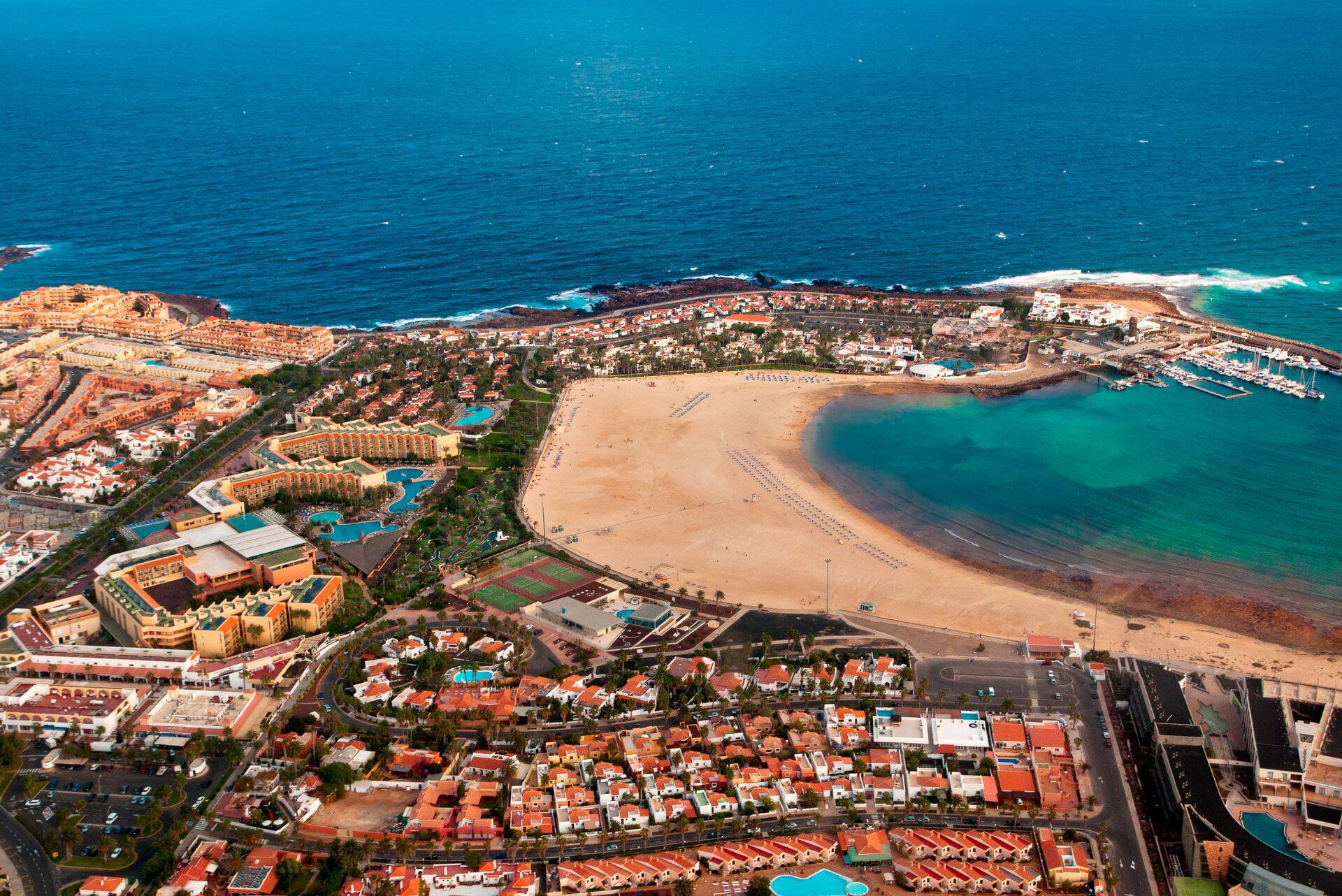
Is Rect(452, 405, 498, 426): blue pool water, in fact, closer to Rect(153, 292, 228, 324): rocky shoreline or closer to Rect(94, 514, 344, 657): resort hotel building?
Rect(94, 514, 344, 657): resort hotel building

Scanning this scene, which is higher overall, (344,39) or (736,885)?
(344,39)

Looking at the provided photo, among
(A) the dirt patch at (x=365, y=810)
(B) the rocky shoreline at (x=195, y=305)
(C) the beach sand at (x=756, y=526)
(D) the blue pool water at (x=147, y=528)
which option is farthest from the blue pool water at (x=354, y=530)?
(B) the rocky shoreline at (x=195, y=305)

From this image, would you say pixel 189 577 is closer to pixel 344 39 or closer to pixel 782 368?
pixel 782 368

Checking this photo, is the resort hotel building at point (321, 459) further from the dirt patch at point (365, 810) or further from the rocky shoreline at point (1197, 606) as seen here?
the rocky shoreline at point (1197, 606)

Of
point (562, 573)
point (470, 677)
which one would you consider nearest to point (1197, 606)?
point (562, 573)

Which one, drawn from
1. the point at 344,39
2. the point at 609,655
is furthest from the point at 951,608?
the point at 344,39

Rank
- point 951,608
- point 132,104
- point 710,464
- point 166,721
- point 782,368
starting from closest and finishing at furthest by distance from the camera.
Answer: point 166,721 → point 951,608 → point 710,464 → point 782,368 → point 132,104
